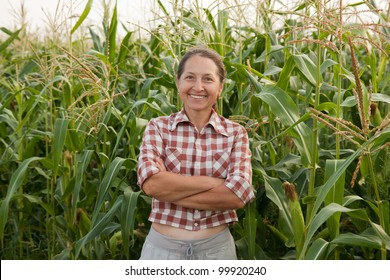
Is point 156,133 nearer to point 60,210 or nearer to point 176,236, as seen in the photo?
point 176,236

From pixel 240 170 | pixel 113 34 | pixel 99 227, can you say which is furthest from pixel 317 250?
pixel 113 34

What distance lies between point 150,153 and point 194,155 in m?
0.21

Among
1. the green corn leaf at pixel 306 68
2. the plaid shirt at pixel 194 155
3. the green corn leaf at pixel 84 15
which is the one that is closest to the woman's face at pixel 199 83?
the plaid shirt at pixel 194 155

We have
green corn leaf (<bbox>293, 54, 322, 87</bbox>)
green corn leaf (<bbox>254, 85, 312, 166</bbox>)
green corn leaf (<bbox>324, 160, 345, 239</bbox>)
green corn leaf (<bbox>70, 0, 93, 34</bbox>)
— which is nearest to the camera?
green corn leaf (<bbox>324, 160, 345, 239</bbox>)

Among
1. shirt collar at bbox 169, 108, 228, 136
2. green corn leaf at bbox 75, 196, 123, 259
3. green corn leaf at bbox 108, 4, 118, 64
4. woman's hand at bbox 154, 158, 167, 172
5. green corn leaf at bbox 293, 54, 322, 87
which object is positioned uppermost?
green corn leaf at bbox 108, 4, 118, 64

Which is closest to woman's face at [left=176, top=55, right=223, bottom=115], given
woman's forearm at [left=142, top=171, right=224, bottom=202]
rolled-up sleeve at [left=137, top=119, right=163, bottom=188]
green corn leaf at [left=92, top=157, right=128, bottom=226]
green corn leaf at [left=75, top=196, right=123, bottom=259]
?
rolled-up sleeve at [left=137, top=119, right=163, bottom=188]

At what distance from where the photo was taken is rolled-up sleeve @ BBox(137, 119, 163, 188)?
3090 millimetres

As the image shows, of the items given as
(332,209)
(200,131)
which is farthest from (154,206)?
(332,209)

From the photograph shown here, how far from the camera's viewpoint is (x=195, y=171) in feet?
10.3

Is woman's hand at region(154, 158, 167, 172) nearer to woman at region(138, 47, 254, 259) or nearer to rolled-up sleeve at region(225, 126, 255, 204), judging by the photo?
woman at region(138, 47, 254, 259)

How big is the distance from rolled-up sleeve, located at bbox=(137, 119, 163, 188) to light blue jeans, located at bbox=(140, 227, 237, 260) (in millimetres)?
299

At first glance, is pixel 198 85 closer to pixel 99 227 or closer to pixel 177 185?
pixel 177 185

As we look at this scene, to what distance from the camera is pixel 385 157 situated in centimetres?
365
